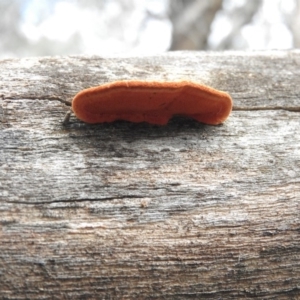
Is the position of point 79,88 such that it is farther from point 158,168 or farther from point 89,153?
point 158,168

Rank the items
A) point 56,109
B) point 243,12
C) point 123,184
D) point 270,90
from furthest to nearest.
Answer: point 243,12
point 270,90
point 56,109
point 123,184

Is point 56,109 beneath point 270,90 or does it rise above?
beneath

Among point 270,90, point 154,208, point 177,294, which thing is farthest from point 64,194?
point 270,90

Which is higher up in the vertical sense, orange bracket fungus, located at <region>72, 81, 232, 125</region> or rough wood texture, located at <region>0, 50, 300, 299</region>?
orange bracket fungus, located at <region>72, 81, 232, 125</region>

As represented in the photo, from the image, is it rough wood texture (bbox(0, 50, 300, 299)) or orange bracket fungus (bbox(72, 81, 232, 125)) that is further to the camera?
orange bracket fungus (bbox(72, 81, 232, 125))

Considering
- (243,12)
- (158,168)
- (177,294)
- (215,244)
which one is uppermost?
(243,12)
